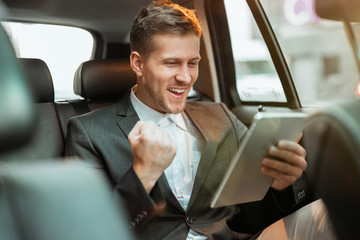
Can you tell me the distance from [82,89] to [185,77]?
563mm

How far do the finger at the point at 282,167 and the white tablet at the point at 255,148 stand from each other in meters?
0.03

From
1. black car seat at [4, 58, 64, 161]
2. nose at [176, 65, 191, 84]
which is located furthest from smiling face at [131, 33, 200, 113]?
black car seat at [4, 58, 64, 161]

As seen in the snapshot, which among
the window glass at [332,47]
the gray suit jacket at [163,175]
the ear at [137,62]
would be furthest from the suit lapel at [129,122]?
the window glass at [332,47]

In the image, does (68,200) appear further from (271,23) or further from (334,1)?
(271,23)

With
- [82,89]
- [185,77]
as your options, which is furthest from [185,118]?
[82,89]

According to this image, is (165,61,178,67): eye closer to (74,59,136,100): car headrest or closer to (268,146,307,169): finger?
(74,59,136,100): car headrest

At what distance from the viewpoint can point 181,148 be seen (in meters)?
1.53

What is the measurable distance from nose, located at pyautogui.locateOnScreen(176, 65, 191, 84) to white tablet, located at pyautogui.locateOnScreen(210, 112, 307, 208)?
0.41 m

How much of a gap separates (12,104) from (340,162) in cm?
49

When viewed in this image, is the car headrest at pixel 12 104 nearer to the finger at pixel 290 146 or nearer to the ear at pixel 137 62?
the finger at pixel 290 146

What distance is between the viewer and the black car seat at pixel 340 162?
673 millimetres

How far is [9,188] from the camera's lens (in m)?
0.57

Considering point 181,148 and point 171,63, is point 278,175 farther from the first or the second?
point 171,63

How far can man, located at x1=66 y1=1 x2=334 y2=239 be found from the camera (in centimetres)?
140
